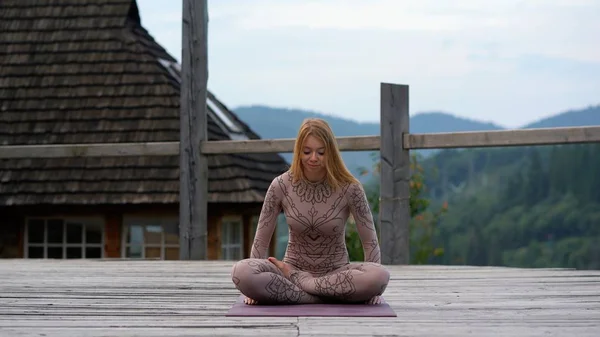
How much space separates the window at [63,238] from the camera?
46.5ft

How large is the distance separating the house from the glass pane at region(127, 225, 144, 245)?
0.01 metres

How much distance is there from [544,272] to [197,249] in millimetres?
2607

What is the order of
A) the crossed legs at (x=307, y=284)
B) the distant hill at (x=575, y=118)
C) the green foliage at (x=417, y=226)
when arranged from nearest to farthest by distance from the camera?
the crossed legs at (x=307, y=284)
the green foliage at (x=417, y=226)
the distant hill at (x=575, y=118)

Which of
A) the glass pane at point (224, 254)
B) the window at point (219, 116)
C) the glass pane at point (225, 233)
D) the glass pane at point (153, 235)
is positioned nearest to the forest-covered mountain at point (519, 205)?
the window at point (219, 116)

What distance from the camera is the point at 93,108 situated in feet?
48.0

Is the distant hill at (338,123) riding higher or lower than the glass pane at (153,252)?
higher

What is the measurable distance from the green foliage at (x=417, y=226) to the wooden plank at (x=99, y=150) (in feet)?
28.3

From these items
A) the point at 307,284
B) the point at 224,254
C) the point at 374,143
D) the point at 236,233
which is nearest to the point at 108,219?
the point at 224,254

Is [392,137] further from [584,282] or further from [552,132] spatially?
[584,282]

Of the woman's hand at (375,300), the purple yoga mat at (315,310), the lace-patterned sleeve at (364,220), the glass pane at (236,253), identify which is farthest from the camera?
the glass pane at (236,253)

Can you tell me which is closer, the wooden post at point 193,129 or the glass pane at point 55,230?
the wooden post at point 193,129

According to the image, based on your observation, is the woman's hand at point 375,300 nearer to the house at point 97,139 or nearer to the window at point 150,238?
the house at point 97,139

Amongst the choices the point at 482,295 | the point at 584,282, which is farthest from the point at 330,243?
the point at 584,282

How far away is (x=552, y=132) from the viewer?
6340 mm
